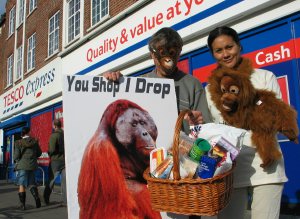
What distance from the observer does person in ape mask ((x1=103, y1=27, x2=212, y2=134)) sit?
1948 millimetres

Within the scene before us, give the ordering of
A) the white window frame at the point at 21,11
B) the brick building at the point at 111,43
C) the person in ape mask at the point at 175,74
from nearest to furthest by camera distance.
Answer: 1. the person in ape mask at the point at 175,74
2. the brick building at the point at 111,43
3. the white window frame at the point at 21,11

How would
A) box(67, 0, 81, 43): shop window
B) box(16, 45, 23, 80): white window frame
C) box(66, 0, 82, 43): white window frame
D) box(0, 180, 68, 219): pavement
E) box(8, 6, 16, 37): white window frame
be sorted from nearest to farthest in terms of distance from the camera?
box(0, 180, 68, 219): pavement, box(66, 0, 82, 43): white window frame, box(67, 0, 81, 43): shop window, box(16, 45, 23, 80): white window frame, box(8, 6, 16, 37): white window frame

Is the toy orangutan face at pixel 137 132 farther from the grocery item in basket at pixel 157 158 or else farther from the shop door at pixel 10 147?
the shop door at pixel 10 147

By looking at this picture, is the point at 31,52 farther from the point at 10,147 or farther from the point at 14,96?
the point at 10,147

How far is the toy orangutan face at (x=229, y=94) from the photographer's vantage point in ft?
5.49

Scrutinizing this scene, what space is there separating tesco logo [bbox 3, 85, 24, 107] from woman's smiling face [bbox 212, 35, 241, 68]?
1477 cm

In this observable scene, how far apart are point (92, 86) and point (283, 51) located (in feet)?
12.1

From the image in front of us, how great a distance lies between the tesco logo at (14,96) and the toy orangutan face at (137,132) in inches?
568

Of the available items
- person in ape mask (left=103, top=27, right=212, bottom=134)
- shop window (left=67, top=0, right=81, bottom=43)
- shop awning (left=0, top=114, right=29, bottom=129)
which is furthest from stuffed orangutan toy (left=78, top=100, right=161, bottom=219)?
shop awning (left=0, top=114, right=29, bottom=129)

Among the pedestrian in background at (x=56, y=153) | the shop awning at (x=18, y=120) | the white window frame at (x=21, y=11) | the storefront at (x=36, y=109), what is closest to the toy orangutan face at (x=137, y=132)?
the pedestrian in background at (x=56, y=153)

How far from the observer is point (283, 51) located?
4.71 metres

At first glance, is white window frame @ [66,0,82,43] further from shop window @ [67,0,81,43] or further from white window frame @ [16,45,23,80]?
white window frame @ [16,45,23,80]

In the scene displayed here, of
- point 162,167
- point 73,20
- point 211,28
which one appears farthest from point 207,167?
point 73,20

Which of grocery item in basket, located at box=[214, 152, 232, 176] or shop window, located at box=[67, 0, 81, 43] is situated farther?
shop window, located at box=[67, 0, 81, 43]
